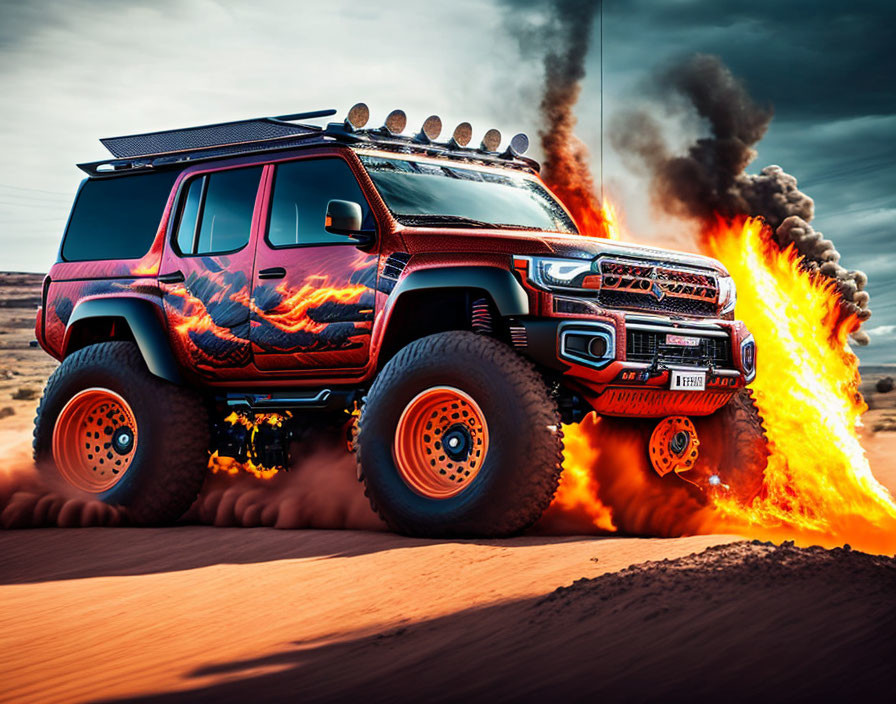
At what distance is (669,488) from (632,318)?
1.53m

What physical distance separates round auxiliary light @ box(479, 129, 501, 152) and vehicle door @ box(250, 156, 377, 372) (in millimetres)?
1731

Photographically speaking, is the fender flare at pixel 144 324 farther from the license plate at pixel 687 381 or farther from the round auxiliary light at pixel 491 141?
the license plate at pixel 687 381

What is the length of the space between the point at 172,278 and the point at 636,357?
4011mm

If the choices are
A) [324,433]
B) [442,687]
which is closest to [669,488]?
[324,433]

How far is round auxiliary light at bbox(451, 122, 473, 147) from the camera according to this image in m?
10.6

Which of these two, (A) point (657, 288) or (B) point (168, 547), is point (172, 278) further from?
(A) point (657, 288)

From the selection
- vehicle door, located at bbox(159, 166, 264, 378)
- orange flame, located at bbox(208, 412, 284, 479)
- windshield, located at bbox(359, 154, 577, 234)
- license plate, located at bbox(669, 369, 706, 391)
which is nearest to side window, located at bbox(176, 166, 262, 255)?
vehicle door, located at bbox(159, 166, 264, 378)

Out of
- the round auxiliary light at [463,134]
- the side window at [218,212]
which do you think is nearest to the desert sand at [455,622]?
the side window at [218,212]

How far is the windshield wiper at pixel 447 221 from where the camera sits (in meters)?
9.27

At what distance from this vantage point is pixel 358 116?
9992 mm

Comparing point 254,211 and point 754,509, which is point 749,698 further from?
point 254,211

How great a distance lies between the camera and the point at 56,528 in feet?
34.3

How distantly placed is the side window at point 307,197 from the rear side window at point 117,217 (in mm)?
1421

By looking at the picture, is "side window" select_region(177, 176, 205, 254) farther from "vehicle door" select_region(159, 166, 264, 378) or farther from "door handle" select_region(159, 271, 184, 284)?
"door handle" select_region(159, 271, 184, 284)
